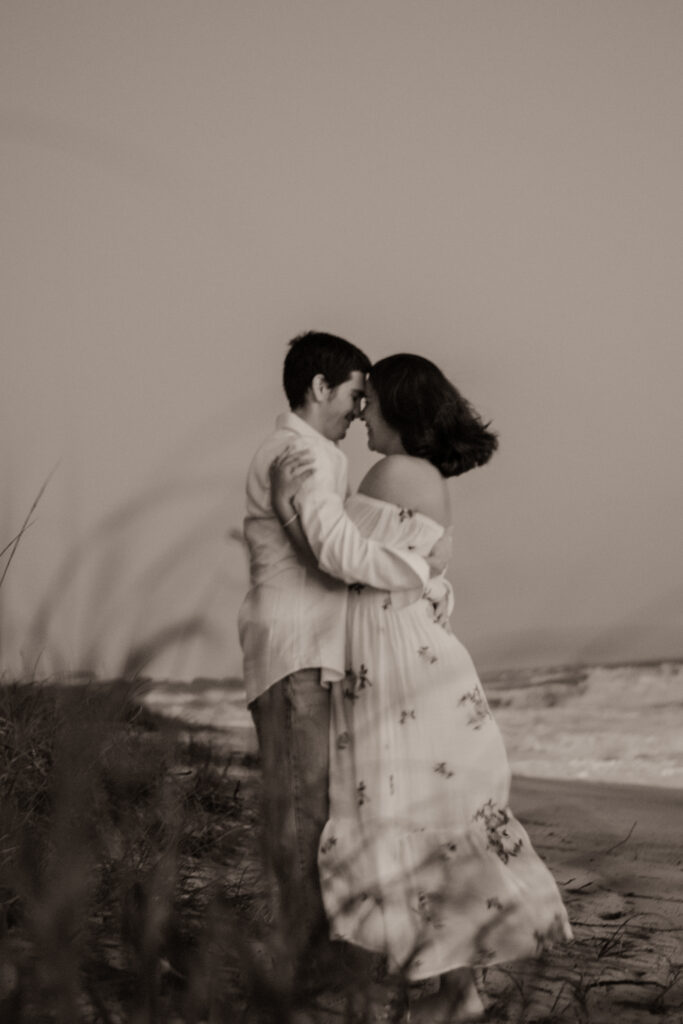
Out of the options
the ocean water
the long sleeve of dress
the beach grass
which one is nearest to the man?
the long sleeve of dress

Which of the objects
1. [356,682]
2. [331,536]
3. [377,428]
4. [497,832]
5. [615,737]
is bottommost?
[615,737]

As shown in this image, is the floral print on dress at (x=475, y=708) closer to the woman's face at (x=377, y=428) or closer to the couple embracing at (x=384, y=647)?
the couple embracing at (x=384, y=647)

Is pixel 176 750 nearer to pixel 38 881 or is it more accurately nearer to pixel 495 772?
pixel 38 881

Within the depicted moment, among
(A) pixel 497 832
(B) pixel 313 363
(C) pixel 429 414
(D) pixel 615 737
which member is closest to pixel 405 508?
(C) pixel 429 414

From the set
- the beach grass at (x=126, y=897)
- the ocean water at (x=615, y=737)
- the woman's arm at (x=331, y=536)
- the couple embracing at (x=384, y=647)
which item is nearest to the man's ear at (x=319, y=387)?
the couple embracing at (x=384, y=647)

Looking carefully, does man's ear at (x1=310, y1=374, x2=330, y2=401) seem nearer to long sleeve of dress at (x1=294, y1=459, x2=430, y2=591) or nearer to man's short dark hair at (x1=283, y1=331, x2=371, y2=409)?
man's short dark hair at (x1=283, y1=331, x2=371, y2=409)

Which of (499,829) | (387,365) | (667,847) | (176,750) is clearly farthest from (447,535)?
(667,847)

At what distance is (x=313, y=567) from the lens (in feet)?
5.88

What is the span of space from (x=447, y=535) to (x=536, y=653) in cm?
132

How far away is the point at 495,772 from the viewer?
193 cm

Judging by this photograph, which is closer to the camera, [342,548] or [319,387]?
[342,548]

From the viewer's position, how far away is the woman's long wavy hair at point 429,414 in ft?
6.09

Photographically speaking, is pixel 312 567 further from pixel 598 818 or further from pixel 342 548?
pixel 598 818

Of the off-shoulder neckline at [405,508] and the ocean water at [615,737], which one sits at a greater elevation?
the off-shoulder neckline at [405,508]
